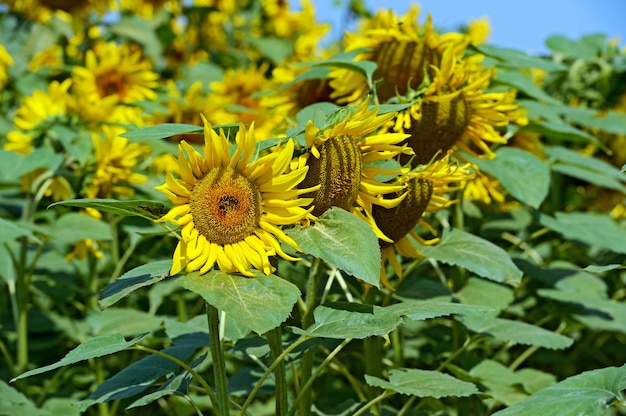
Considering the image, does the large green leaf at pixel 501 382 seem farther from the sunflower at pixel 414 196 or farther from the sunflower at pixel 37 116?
the sunflower at pixel 37 116

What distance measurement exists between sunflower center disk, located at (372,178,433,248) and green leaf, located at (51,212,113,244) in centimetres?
64

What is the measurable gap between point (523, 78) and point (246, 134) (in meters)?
0.71

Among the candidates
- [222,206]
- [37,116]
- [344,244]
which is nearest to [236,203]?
[222,206]

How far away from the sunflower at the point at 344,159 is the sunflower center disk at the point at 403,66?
287 mm

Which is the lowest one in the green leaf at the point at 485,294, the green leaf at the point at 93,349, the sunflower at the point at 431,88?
the green leaf at the point at 485,294

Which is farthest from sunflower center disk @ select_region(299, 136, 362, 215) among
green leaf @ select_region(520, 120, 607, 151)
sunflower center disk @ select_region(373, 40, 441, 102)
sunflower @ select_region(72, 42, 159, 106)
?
sunflower @ select_region(72, 42, 159, 106)

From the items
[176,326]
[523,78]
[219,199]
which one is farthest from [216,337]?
[523,78]

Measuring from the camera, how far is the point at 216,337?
0.92m

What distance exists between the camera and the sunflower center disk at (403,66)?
1.25m

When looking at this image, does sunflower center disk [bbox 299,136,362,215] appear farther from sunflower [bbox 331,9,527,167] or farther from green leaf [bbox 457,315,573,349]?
green leaf [bbox 457,315,573,349]

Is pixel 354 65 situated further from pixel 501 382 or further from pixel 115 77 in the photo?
pixel 115 77

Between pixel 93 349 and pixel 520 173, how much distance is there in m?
0.74

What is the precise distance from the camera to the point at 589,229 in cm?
159

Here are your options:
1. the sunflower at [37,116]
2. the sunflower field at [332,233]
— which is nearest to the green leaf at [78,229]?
the sunflower field at [332,233]
